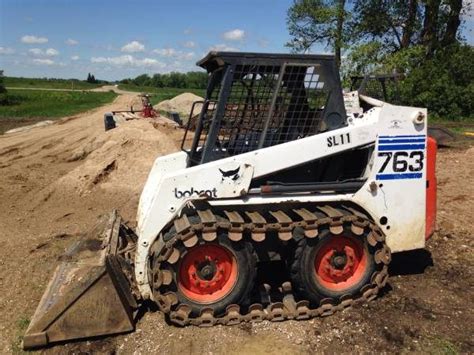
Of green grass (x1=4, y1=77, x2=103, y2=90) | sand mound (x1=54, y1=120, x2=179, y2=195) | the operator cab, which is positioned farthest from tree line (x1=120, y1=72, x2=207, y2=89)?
the operator cab

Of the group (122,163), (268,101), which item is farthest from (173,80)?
(268,101)

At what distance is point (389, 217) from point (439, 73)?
20.6 m

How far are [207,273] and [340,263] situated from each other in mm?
1325

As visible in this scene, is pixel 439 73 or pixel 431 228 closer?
pixel 431 228

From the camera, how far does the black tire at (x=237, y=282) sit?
15.2 ft

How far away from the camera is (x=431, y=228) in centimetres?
532

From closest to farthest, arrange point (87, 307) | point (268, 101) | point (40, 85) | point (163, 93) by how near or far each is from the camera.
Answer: point (87, 307) < point (268, 101) < point (163, 93) < point (40, 85)

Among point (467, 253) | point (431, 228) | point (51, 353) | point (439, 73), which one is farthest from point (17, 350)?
point (439, 73)

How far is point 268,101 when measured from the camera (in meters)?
5.05

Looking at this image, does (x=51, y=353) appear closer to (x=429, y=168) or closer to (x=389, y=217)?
(x=389, y=217)

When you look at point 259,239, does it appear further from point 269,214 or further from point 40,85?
point 40,85

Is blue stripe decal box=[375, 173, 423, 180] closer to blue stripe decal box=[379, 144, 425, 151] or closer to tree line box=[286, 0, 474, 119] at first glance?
blue stripe decal box=[379, 144, 425, 151]

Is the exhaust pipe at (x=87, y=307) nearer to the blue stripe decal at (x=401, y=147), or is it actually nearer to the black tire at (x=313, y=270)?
the black tire at (x=313, y=270)

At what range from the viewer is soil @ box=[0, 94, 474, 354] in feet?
14.3
